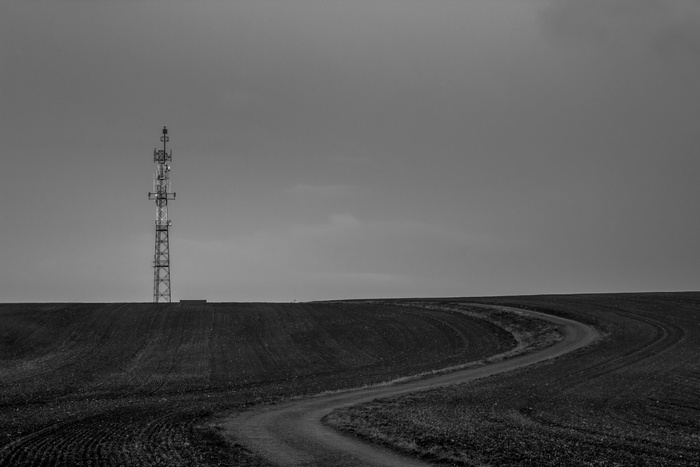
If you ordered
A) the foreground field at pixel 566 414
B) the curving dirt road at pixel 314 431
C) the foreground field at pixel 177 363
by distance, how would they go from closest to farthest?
the curving dirt road at pixel 314 431 → the foreground field at pixel 566 414 → the foreground field at pixel 177 363

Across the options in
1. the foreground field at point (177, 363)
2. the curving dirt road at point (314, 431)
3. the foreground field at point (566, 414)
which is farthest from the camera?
the foreground field at point (177, 363)

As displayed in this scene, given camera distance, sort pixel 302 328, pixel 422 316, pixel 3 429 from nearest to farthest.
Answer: pixel 3 429 < pixel 302 328 < pixel 422 316

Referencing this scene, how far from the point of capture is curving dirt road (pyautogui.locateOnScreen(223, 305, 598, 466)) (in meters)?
20.2

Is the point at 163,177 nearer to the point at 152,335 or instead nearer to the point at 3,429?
the point at 152,335

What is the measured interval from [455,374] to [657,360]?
40.7 ft

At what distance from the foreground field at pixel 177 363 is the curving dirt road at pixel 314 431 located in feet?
3.88

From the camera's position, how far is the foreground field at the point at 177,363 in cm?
2247

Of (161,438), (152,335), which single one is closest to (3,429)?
(161,438)

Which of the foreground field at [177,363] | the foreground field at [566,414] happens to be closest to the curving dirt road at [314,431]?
the foreground field at [566,414]

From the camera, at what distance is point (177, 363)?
4700cm

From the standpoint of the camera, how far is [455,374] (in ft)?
134

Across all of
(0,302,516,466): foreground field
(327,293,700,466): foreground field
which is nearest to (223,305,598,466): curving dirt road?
(327,293,700,466): foreground field

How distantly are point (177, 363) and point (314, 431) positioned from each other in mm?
25091

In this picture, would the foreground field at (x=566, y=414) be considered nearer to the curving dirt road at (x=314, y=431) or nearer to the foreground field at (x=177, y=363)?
the curving dirt road at (x=314, y=431)
